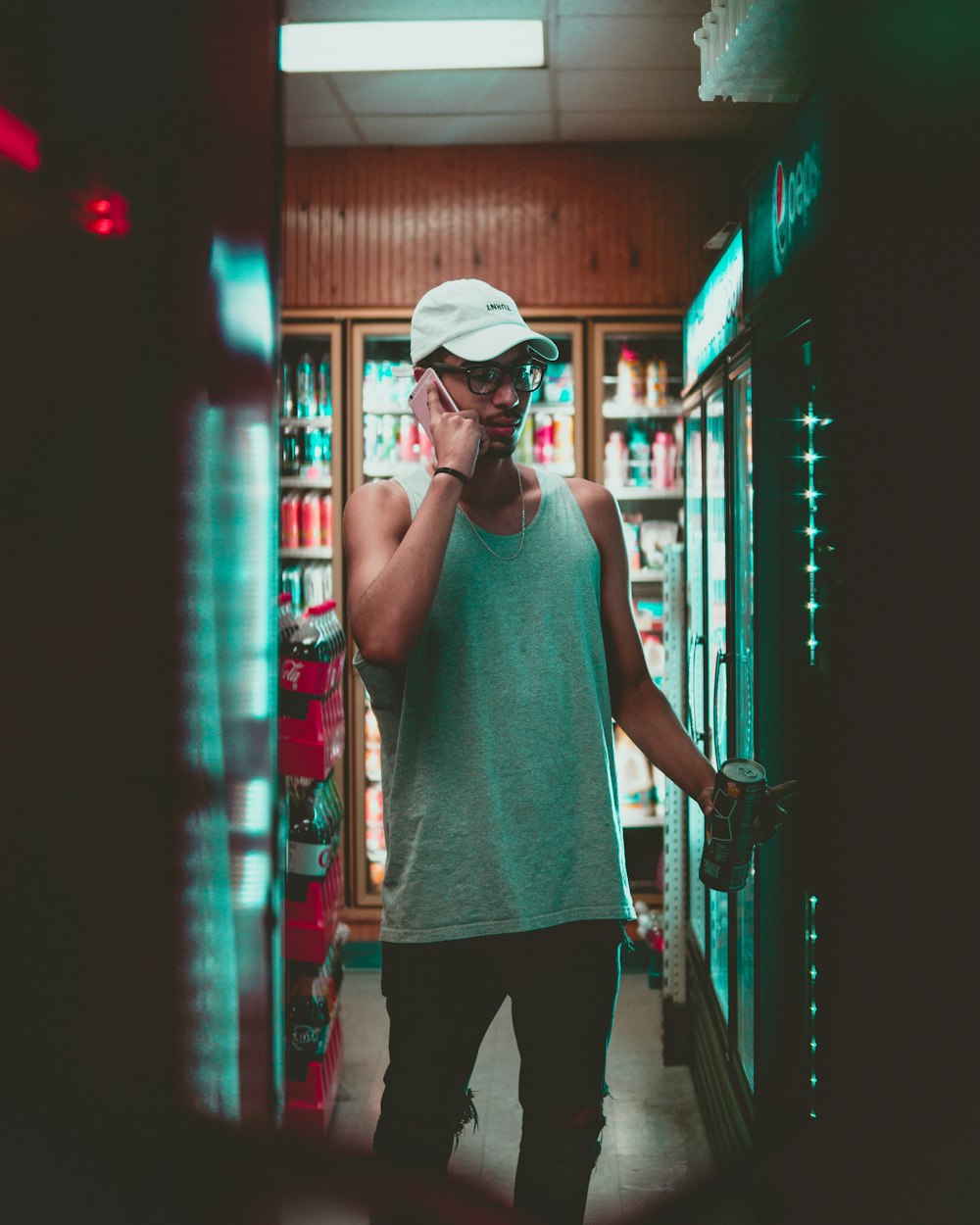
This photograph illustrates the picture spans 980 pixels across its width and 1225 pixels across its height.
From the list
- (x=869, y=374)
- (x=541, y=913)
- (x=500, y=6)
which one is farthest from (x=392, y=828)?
(x=500, y=6)

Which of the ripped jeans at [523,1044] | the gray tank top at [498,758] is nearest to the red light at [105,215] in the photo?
the gray tank top at [498,758]

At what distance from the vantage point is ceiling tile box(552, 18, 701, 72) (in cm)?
371

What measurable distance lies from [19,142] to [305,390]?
3.73 meters

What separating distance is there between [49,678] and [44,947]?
0.31 m

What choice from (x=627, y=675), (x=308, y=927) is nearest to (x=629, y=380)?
(x=308, y=927)

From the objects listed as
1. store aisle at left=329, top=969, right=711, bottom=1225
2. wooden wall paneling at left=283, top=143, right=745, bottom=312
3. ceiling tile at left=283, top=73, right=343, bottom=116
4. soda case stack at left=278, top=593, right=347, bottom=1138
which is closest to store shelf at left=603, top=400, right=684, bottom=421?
wooden wall paneling at left=283, top=143, right=745, bottom=312

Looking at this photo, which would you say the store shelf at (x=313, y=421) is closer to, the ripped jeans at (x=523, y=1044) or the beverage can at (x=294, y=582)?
the beverage can at (x=294, y=582)

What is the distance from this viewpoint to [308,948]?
107 inches

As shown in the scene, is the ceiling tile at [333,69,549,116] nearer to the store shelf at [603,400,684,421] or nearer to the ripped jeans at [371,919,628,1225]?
the store shelf at [603,400,684,421]

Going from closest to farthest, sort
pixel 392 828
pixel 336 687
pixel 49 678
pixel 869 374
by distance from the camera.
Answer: pixel 49 678 → pixel 869 374 → pixel 392 828 → pixel 336 687

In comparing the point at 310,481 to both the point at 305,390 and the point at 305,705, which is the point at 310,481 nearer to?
the point at 305,390

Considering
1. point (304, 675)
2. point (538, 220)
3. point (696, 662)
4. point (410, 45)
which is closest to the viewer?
point (304, 675)

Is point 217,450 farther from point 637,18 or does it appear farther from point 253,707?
point 637,18

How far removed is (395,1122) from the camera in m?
1.59
